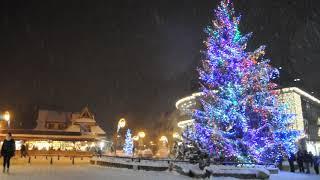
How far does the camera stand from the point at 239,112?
76.9 feet

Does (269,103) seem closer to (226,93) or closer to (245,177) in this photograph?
(226,93)

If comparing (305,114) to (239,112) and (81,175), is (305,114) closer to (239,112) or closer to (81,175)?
(239,112)

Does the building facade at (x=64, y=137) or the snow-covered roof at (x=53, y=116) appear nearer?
the building facade at (x=64, y=137)

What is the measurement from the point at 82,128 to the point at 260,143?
44.8 m

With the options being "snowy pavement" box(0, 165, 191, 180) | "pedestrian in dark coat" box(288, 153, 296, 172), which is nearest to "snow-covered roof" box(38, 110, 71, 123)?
"snowy pavement" box(0, 165, 191, 180)

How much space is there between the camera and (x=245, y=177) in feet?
56.9

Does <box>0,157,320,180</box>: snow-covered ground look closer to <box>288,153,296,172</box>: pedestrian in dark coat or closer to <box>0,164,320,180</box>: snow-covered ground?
<box>0,164,320,180</box>: snow-covered ground

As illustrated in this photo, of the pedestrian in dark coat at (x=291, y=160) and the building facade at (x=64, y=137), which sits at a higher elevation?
the building facade at (x=64, y=137)

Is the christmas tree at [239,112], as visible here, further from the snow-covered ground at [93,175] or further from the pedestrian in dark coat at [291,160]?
the snow-covered ground at [93,175]

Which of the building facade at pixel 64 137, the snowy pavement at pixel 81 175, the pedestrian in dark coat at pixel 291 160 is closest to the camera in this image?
the snowy pavement at pixel 81 175

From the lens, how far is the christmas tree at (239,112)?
909 inches

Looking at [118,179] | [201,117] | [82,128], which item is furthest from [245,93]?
[82,128]

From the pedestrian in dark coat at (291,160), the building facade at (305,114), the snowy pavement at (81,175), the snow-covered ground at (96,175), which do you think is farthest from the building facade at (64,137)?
the pedestrian in dark coat at (291,160)

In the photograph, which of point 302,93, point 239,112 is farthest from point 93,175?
point 302,93
